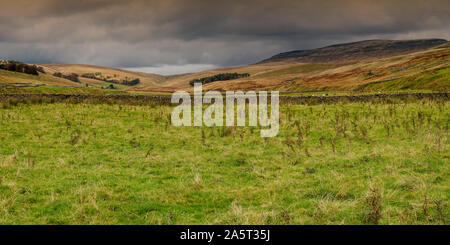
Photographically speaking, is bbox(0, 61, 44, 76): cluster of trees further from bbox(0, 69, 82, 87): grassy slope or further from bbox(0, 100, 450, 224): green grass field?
bbox(0, 100, 450, 224): green grass field

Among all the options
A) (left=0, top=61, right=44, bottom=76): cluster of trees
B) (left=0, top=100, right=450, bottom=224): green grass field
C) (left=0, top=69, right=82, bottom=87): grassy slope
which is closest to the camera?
(left=0, top=100, right=450, bottom=224): green grass field

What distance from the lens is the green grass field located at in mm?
7465

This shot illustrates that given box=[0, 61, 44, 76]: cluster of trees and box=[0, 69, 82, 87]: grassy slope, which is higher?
box=[0, 61, 44, 76]: cluster of trees

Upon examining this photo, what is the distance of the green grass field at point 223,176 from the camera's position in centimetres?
746

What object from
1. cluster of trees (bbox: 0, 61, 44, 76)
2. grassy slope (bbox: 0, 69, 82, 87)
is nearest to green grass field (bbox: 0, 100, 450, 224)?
grassy slope (bbox: 0, 69, 82, 87)

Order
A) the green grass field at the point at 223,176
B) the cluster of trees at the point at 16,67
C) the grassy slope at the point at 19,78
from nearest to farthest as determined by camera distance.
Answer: the green grass field at the point at 223,176, the grassy slope at the point at 19,78, the cluster of trees at the point at 16,67

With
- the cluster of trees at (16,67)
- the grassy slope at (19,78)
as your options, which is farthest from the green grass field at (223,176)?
the cluster of trees at (16,67)

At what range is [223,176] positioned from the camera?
10773 mm

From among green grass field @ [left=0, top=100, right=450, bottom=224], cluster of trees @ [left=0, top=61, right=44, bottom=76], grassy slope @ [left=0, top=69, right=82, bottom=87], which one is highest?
cluster of trees @ [left=0, top=61, right=44, bottom=76]

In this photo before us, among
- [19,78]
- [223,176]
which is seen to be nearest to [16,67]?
[19,78]

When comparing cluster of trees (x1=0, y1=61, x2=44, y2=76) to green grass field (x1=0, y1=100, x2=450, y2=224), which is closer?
green grass field (x1=0, y1=100, x2=450, y2=224)

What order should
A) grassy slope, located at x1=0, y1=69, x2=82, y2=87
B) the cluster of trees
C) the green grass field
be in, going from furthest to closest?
the cluster of trees
grassy slope, located at x1=0, y1=69, x2=82, y2=87
the green grass field

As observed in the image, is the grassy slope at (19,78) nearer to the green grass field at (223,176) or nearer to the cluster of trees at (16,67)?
the cluster of trees at (16,67)
